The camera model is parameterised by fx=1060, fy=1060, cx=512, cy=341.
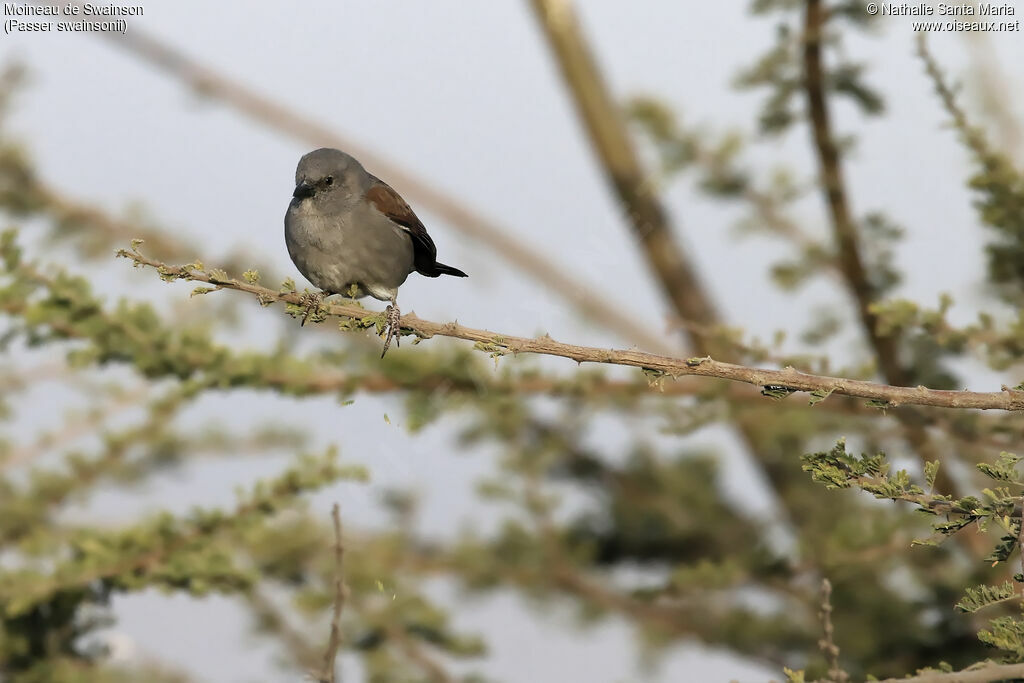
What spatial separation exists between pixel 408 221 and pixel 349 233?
34cm

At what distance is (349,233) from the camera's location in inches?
152

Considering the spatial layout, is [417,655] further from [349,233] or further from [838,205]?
[838,205]

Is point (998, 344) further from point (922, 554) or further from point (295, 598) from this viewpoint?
point (295, 598)

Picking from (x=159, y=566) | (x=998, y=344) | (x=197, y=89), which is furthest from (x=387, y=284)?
(x=197, y=89)

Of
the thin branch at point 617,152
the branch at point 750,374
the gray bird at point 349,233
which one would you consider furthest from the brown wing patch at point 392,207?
the thin branch at point 617,152

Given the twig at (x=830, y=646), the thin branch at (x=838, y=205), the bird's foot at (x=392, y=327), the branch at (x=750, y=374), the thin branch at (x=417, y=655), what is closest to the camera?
the twig at (x=830, y=646)

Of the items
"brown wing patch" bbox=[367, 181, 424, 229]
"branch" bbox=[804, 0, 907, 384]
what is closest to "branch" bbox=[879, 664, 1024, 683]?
"brown wing patch" bbox=[367, 181, 424, 229]

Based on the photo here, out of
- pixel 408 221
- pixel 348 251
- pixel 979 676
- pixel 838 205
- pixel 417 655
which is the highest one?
pixel 838 205

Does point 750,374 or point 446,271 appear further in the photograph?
point 446,271

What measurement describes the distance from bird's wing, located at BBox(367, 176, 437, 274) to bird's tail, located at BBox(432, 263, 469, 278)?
0.02 meters

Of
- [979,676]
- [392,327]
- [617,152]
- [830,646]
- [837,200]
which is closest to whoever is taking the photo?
[979,676]

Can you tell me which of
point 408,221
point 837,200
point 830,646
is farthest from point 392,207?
point 837,200

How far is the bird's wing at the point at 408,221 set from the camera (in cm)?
412

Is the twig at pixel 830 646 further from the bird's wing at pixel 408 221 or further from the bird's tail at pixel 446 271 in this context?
the bird's wing at pixel 408 221
